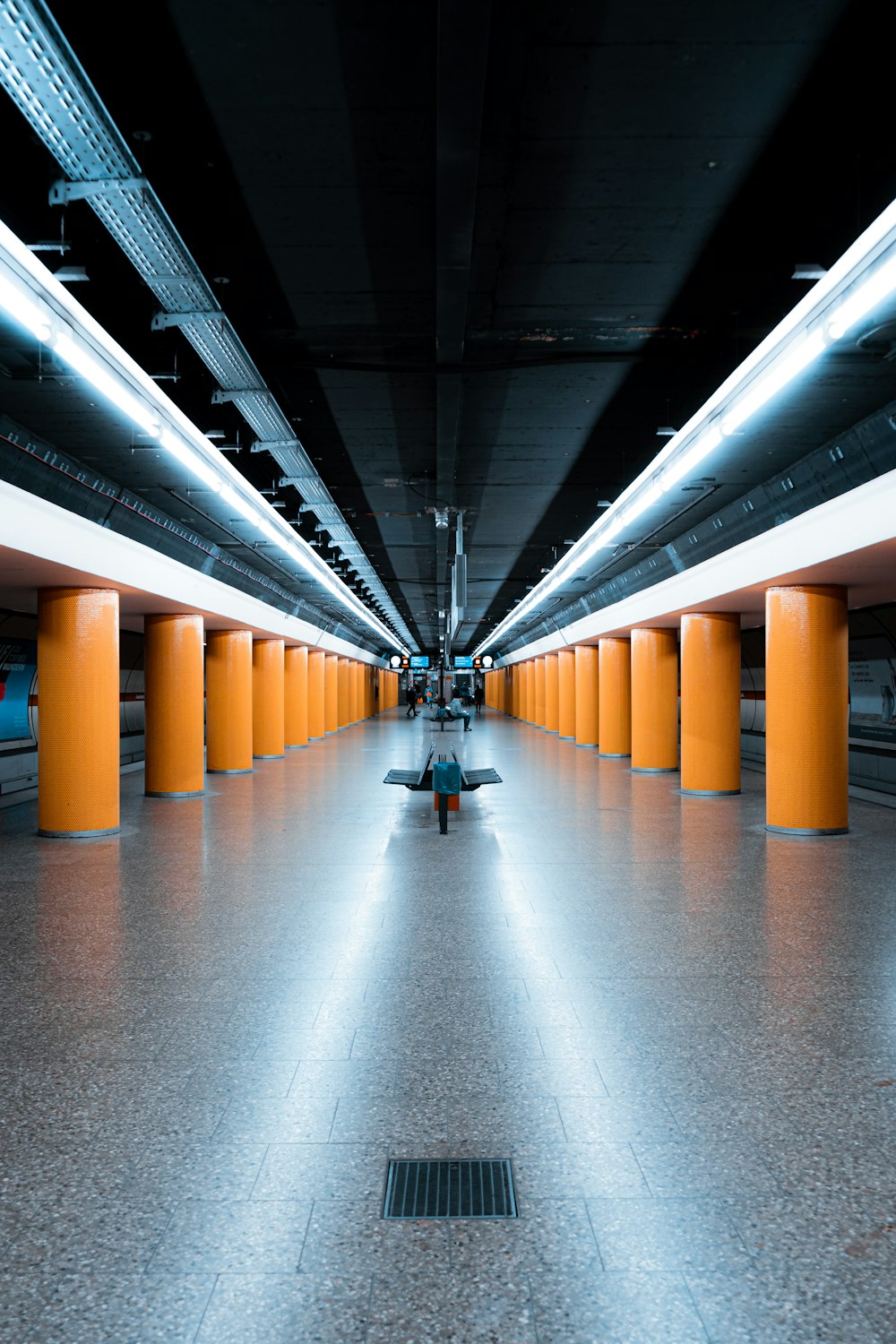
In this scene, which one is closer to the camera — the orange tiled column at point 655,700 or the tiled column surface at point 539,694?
the orange tiled column at point 655,700

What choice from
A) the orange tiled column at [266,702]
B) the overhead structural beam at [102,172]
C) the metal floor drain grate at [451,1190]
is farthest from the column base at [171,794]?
the metal floor drain grate at [451,1190]

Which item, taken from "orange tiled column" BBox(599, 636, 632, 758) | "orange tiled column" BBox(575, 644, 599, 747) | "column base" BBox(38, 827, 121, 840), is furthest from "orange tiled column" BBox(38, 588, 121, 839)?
"orange tiled column" BBox(575, 644, 599, 747)

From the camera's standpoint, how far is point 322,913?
597 cm

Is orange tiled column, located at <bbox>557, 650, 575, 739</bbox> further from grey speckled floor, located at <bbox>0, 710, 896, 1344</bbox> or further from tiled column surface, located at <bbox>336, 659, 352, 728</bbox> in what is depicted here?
grey speckled floor, located at <bbox>0, 710, 896, 1344</bbox>

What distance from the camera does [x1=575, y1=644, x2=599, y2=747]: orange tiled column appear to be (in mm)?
22562

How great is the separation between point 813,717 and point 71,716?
306 inches

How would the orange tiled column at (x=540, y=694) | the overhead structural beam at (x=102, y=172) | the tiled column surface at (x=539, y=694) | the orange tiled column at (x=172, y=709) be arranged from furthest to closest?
the tiled column surface at (x=539, y=694) < the orange tiled column at (x=540, y=694) < the orange tiled column at (x=172, y=709) < the overhead structural beam at (x=102, y=172)

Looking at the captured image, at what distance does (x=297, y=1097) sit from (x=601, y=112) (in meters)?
4.34

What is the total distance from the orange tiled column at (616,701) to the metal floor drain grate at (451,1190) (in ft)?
55.1

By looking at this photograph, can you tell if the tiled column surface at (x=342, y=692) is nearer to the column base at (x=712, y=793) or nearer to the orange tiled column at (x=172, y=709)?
the orange tiled column at (x=172, y=709)

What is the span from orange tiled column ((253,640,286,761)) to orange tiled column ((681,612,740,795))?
32.0 ft

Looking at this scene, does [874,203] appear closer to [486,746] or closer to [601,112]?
[601,112]

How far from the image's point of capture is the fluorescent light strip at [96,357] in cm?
439

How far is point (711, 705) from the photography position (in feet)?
42.1
